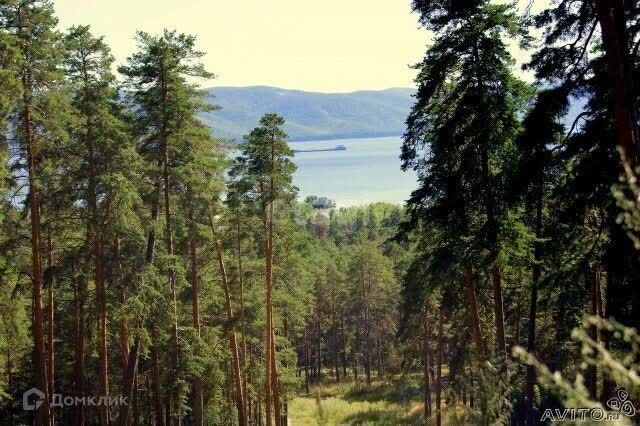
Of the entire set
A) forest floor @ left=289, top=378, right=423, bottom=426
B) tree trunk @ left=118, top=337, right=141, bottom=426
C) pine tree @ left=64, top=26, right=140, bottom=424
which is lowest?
forest floor @ left=289, top=378, right=423, bottom=426

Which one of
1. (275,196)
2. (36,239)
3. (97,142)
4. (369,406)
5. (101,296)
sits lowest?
(369,406)

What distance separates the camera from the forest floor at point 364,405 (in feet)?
104

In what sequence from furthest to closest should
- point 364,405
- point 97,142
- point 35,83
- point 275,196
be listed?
point 364,405 < point 275,196 < point 97,142 < point 35,83

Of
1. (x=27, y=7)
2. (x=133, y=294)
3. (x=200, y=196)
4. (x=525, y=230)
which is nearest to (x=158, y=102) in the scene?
(x=200, y=196)

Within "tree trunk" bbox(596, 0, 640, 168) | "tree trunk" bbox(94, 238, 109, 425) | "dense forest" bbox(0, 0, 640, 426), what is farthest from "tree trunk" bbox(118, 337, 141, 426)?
"tree trunk" bbox(596, 0, 640, 168)

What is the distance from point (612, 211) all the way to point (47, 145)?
12.5m

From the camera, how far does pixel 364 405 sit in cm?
3631

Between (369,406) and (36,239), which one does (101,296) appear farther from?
(369,406)

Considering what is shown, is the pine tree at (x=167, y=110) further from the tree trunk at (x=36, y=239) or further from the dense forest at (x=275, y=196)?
the tree trunk at (x=36, y=239)

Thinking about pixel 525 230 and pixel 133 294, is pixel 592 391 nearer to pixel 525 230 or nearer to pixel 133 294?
pixel 525 230

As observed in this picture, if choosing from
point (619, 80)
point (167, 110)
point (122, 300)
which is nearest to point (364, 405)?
point (122, 300)

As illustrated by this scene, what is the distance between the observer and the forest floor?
31.8m

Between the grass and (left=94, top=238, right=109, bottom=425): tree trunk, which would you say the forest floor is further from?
(left=94, top=238, right=109, bottom=425): tree trunk

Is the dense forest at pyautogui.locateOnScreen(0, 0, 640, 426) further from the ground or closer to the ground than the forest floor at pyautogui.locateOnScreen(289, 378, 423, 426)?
further from the ground
